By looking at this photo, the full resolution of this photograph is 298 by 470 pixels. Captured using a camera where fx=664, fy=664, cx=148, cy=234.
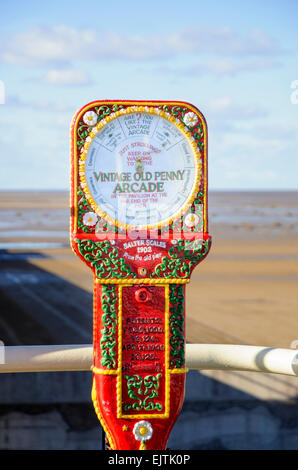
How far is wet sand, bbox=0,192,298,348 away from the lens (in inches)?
553

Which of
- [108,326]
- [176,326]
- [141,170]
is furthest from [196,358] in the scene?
[141,170]

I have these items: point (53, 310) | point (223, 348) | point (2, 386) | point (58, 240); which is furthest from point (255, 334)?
point (58, 240)

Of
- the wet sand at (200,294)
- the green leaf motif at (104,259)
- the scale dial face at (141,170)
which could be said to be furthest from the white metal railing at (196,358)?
the wet sand at (200,294)

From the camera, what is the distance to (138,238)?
438cm

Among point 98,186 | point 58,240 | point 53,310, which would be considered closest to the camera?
point 98,186

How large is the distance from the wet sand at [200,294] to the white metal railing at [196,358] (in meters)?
8.02

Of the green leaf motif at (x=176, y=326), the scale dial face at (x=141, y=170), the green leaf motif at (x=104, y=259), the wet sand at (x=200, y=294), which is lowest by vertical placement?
the wet sand at (x=200, y=294)

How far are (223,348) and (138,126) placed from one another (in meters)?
1.93

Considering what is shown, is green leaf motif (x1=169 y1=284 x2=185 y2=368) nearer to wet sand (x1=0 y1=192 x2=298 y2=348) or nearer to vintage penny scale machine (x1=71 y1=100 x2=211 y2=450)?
vintage penny scale machine (x1=71 y1=100 x2=211 y2=450)

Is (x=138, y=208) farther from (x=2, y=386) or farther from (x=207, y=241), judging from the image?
(x=2, y=386)

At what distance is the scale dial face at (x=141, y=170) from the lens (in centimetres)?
434

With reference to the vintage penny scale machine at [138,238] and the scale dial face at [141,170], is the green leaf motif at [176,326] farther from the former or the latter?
the scale dial face at [141,170]

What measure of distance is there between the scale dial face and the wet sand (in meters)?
9.16
